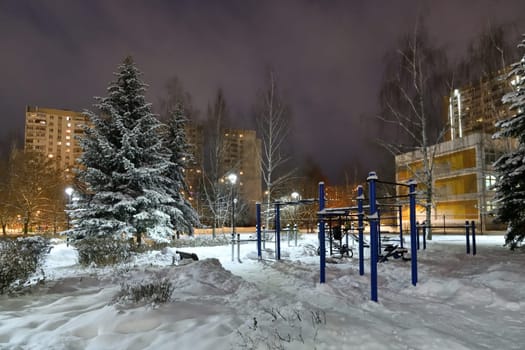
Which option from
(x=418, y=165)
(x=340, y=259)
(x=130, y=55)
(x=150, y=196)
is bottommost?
(x=340, y=259)

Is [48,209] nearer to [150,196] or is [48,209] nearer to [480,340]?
[150,196]

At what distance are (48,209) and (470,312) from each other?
3477 centimetres

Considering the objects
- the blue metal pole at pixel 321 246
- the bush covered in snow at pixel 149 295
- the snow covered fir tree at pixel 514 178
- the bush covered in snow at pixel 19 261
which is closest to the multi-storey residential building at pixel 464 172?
the snow covered fir tree at pixel 514 178

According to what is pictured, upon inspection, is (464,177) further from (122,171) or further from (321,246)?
(321,246)

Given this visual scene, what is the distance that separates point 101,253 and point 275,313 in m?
7.16

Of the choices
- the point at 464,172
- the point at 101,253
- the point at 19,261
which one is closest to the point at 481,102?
the point at 464,172

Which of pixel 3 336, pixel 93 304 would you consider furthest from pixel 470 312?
pixel 3 336

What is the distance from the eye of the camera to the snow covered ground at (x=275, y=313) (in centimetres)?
385

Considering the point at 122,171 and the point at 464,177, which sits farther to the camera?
the point at 464,177

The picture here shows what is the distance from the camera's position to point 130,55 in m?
17.0

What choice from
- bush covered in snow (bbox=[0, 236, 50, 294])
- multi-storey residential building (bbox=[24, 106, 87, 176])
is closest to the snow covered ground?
bush covered in snow (bbox=[0, 236, 50, 294])

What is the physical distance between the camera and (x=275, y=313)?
4723mm

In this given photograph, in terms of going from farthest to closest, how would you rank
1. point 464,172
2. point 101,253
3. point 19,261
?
point 464,172 < point 101,253 < point 19,261

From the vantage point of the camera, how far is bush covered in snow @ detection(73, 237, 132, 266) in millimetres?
9880
